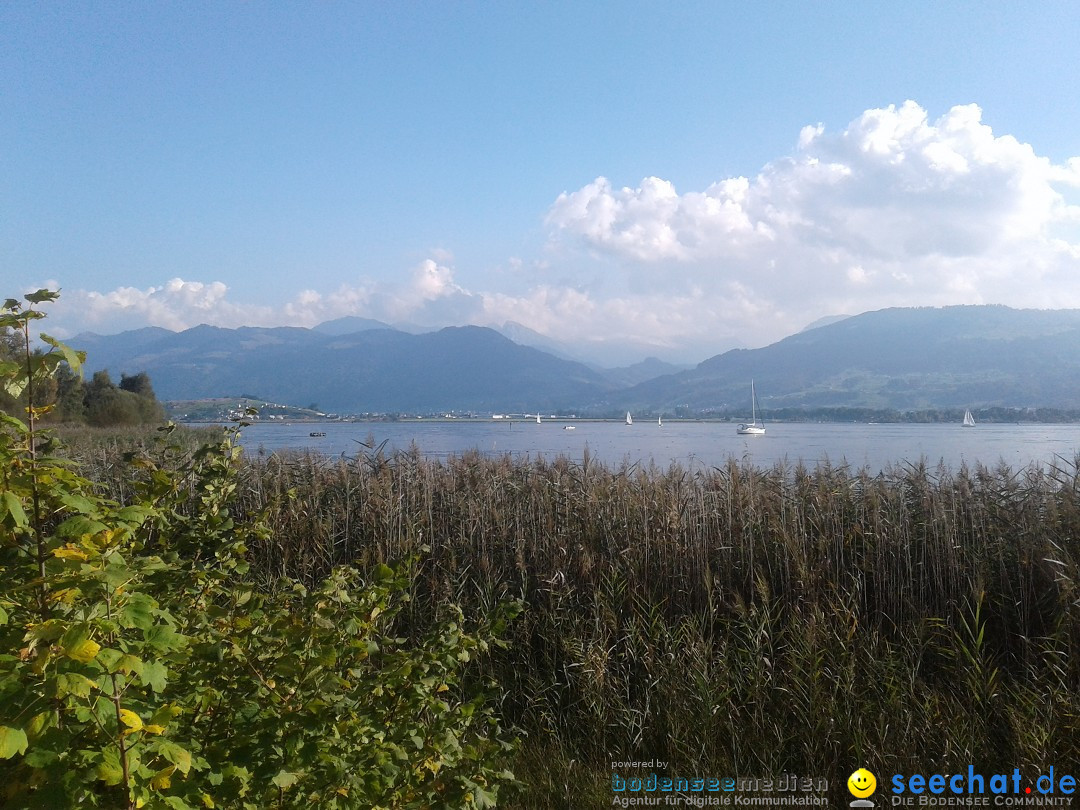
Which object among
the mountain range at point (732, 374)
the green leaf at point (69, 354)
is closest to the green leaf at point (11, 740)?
the green leaf at point (69, 354)

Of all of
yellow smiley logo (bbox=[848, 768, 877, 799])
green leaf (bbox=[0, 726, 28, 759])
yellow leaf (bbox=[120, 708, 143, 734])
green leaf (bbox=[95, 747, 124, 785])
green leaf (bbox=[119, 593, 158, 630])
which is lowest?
yellow smiley logo (bbox=[848, 768, 877, 799])

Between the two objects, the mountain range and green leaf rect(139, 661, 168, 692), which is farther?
the mountain range

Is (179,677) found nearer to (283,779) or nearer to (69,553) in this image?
(283,779)

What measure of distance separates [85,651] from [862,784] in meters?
5.05

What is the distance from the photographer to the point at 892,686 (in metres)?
5.40

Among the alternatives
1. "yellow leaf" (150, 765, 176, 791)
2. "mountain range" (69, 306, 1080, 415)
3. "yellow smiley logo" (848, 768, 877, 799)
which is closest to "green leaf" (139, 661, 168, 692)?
"yellow leaf" (150, 765, 176, 791)

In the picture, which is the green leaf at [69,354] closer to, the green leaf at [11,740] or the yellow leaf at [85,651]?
the yellow leaf at [85,651]

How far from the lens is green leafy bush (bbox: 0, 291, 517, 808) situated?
177 cm

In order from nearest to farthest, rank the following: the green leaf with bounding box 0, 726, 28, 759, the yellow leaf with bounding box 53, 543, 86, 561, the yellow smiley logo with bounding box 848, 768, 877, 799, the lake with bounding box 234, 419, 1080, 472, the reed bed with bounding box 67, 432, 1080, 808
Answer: the green leaf with bounding box 0, 726, 28, 759 < the yellow leaf with bounding box 53, 543, 86, 561 < the yellow smiley logo with bounding box 848, 768, 877, 799 < the reed bed with bounding box 67, 432, 1080, 808 < the lake with bounding box 234, 419, 1080, 472

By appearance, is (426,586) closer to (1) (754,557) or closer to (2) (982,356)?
(1) (754,557)

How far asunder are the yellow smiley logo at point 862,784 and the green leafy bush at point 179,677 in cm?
294

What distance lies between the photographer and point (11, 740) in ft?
5.09

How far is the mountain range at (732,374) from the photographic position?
57.2 metres

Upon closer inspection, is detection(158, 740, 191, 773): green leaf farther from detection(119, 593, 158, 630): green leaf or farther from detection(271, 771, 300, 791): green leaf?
detection(271, 771, 300, 791): green leaf
